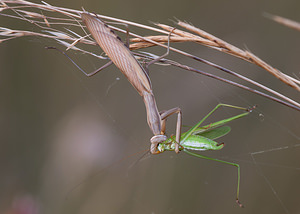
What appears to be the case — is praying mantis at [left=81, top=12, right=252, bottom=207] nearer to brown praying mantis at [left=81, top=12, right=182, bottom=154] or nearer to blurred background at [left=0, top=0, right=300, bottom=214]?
brown praying mantis at [left=81, top=12, right=182, bottom=154]

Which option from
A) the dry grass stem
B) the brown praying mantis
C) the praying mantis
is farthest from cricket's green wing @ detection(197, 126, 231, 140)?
the dry grass stem

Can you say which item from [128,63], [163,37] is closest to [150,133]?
[128,63]

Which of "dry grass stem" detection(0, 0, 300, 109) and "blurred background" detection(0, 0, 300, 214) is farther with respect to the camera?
"blurred background" detection(0, 0, 300, 214)

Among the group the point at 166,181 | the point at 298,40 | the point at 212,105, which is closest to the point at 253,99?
the point at 212,105

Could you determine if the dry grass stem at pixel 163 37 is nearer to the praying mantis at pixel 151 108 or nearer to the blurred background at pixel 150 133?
the praying mantis at pixel 151 108

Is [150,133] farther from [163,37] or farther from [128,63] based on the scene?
[163,37]

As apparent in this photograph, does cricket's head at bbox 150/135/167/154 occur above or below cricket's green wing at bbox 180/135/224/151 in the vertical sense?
below
